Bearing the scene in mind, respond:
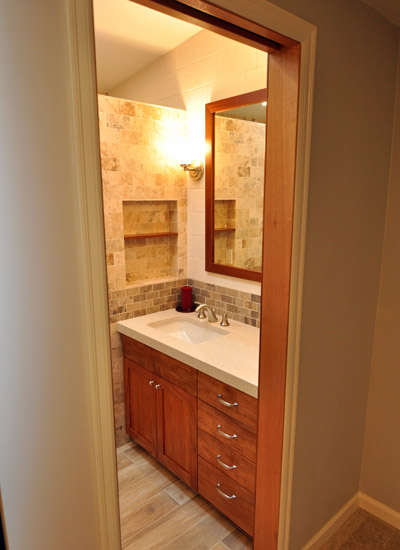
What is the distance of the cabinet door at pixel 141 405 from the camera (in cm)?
246

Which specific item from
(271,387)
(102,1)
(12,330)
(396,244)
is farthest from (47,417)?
(102,1)

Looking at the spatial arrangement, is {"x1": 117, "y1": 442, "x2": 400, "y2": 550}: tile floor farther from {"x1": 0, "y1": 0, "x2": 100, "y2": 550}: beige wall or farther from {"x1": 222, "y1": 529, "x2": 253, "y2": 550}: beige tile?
{"x1": 0, "y1": 0, "x2": 100, "y2": 550}: beige wall

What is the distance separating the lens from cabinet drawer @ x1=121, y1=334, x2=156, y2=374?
240cm

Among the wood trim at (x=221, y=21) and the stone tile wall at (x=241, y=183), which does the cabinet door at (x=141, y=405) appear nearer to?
the stone tile wall at (x=241, y=183)

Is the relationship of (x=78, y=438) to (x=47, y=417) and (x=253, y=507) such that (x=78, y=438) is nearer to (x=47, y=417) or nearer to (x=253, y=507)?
(x=47, y=417)

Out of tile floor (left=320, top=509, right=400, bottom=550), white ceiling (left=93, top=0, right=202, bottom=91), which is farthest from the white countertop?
white ceiling (left=93, top=0, right=202, bottom=91)

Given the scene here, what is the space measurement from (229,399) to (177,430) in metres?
0.57

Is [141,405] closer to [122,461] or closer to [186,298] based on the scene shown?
[122,461]

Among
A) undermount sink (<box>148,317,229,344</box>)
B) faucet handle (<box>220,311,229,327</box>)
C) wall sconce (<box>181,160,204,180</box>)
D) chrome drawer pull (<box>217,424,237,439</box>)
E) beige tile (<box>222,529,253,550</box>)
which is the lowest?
beige tile (<box>222,529,253,550</box>)

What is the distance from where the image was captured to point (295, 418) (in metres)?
1.59

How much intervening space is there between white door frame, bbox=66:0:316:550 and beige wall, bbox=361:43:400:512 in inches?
29.5

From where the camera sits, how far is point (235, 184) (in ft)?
8.09

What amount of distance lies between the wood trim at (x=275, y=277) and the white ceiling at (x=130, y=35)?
3.60 ft

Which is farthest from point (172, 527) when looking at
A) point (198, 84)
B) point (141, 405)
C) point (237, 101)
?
point (198, 84)
